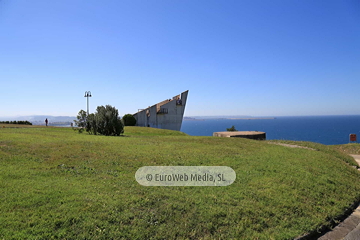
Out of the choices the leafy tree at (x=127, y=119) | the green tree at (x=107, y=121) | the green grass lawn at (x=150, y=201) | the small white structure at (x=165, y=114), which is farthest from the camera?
the small white structure at (x=165, y=114)

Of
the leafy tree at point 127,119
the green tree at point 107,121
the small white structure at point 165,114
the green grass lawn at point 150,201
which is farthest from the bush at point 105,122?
the small white structure at point 165,114

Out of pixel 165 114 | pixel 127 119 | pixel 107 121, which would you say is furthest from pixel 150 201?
pixel 165 114

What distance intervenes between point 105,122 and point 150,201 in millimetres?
14138

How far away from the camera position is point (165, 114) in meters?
47.0

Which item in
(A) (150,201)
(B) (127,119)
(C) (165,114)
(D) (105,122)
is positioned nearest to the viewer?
(A) (150,201)

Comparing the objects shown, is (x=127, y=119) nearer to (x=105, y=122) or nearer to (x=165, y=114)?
(x=165, y=114)

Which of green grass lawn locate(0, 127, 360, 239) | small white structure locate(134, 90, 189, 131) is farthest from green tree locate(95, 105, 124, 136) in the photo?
small white structure locate(134, 90, 189, 131)

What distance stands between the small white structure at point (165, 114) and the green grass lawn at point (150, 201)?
128 ft

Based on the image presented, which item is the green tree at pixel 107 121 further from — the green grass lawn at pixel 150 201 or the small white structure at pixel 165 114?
the small white structure at pixel 165 114

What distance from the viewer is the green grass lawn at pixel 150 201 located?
337cm

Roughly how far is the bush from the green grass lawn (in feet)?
32.9

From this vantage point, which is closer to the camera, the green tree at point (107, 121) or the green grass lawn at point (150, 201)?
the green grass lawn at point (150, 201)

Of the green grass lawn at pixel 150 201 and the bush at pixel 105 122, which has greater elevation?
the bush at pixel 105 122

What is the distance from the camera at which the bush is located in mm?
17203
